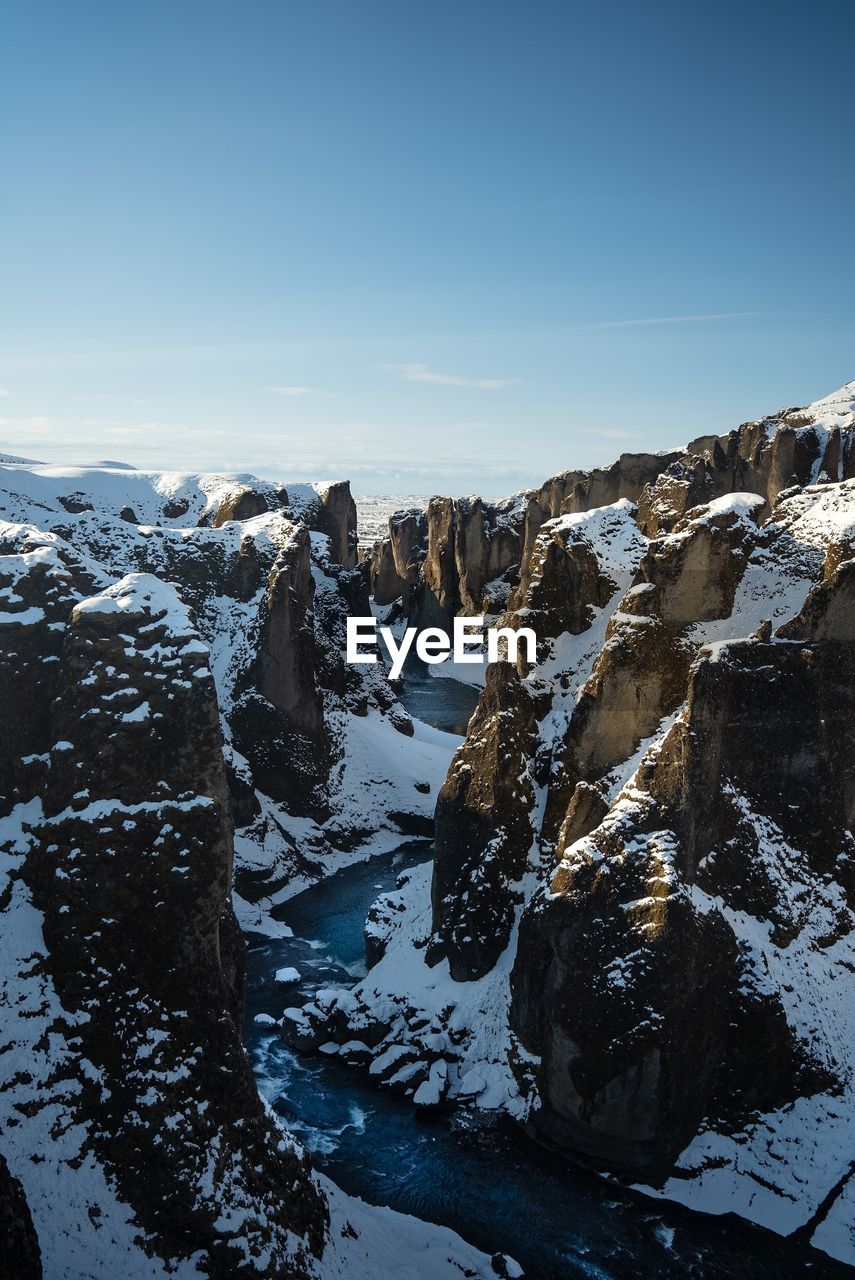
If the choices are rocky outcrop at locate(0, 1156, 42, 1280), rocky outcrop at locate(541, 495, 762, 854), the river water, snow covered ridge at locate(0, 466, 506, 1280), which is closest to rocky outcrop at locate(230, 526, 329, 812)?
the river water

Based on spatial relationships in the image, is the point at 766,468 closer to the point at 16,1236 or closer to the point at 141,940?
the point at 141,940

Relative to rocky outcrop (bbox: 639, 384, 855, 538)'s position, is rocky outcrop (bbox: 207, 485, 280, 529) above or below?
below

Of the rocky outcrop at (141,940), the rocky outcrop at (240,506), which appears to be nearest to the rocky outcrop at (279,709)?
the rocky outcrop at (240,506)

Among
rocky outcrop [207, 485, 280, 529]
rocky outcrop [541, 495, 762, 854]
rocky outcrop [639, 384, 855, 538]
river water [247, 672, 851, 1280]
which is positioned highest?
rocky outcrop [639, 384, 855, 538]

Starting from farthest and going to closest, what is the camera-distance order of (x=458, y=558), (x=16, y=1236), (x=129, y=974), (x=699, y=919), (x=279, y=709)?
(x=458, y=558)
(x=279, y=709)
(x=699, y=919)
(x=129, y=974)
(x=16, y=1236)

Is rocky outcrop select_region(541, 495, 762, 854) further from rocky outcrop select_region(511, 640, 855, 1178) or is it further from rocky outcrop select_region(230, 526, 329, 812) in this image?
rocky outcrop select_region(230, 526, 329, 812)

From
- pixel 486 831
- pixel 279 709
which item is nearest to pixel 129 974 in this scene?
pixel 486 831

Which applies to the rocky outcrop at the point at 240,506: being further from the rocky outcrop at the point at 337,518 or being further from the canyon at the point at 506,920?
the canyon at the point at 506,920
